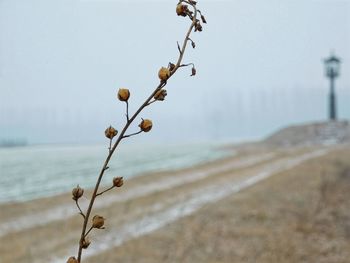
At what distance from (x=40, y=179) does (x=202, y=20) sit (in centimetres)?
2039

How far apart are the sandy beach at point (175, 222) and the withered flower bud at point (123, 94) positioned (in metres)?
6.63

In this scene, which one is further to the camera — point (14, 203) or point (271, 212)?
point (14, 203)

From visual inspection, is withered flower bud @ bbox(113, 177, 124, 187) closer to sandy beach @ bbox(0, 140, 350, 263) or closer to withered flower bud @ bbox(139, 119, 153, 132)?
withered flower bud @ bbox(139, 119, 153, 132)

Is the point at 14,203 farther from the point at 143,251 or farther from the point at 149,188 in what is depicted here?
the point at 143,251

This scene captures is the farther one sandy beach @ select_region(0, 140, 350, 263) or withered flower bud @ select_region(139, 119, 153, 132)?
sandy beach @ select_region(0, 140, 350, 263)

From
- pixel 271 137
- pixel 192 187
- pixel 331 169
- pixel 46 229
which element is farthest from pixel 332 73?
pixel 46 229

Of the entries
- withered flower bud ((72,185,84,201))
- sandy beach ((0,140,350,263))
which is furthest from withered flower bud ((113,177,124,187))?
sandy beach ((0,140,350,263))

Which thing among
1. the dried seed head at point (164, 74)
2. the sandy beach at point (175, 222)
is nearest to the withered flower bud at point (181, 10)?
the dried seed head at point (164, 74)

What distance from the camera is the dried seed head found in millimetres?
413

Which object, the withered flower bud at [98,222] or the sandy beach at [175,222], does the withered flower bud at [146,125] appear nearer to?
the withered flower bud at [98,222]

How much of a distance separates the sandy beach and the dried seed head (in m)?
6.64

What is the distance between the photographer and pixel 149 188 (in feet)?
47.3

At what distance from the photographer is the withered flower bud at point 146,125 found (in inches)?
16.6

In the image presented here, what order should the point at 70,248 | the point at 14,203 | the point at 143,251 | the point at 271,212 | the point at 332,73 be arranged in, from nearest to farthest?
the point at 143,251
the point at 70,248
the point at 271,212
the point at 14,203
the point at 332,73
